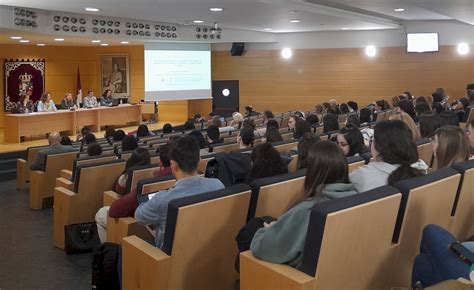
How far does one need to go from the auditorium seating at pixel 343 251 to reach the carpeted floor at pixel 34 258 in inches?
88.1

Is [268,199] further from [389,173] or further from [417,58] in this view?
[417,58]

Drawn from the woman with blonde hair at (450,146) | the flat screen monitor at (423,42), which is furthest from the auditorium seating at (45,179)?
the flat screen monitor at (423,42)

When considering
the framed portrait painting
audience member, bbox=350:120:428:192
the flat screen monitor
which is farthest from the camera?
the framed portrait painting

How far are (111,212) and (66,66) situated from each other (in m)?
14.2

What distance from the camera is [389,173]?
123 inches

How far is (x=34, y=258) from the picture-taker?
4.95 metres

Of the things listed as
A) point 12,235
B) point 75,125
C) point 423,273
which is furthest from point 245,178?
point 75,125

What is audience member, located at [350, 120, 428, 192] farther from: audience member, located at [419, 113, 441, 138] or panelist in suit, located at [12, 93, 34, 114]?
panelist in suit, located at [12, 93, 34, 114]

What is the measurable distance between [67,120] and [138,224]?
10.6 m

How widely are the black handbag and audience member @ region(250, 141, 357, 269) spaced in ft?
9.30

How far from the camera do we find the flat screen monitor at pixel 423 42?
46.4 ft

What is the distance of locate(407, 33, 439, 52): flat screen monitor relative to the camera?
1416 centimetres

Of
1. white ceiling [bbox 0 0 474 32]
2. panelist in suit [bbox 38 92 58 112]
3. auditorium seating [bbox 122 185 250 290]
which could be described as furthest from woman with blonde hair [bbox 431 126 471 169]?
panelist in suit [bbox 38 92 58 112]

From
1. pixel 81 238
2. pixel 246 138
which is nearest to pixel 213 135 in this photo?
pixel 246 138
